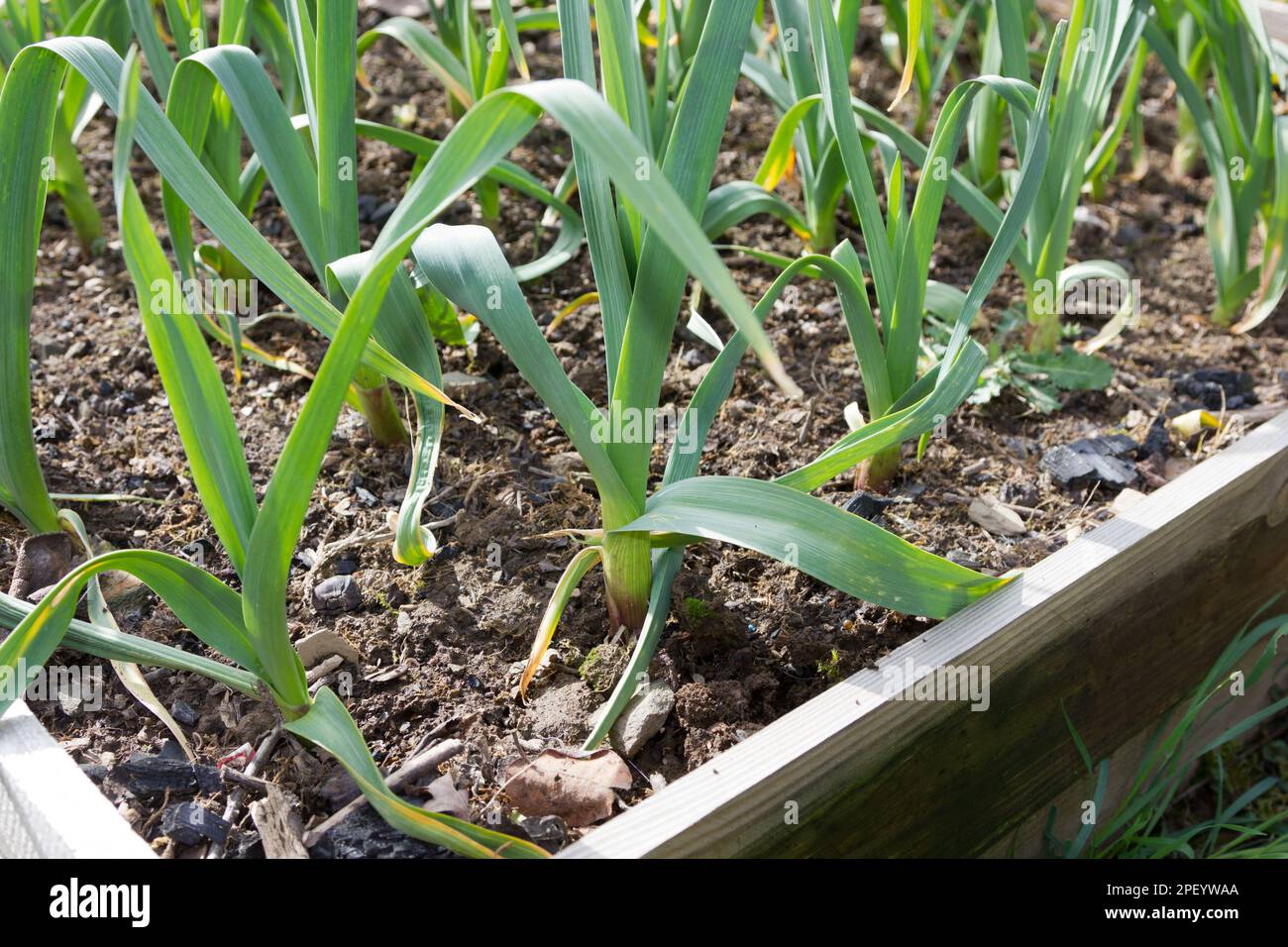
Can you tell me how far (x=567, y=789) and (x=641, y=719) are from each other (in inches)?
4.5

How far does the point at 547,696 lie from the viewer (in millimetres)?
1149

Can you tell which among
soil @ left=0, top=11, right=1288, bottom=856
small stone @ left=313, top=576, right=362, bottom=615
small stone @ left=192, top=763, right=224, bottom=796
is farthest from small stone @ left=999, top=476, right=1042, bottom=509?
small stone @ left=192, top=763, right=224, bottom=796

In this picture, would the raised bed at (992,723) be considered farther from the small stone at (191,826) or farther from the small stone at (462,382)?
the small stone at (462,382)

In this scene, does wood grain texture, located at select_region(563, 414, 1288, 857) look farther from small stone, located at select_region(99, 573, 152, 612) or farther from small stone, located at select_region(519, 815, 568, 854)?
small stone, located at select_region(99, 573, 152, 612)

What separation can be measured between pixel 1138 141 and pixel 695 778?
5.60ft

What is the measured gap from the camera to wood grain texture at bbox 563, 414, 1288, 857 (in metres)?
0.96

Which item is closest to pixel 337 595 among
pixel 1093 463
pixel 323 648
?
pixel 323 648

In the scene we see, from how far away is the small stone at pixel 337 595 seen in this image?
4.16 ft

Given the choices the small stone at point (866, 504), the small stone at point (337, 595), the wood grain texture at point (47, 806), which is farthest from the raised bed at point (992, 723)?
the small stone at point (337, 595)

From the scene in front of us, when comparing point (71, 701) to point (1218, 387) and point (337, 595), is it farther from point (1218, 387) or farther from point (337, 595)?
point (1218, 387)

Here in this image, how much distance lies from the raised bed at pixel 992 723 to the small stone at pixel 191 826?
3.2 inches
